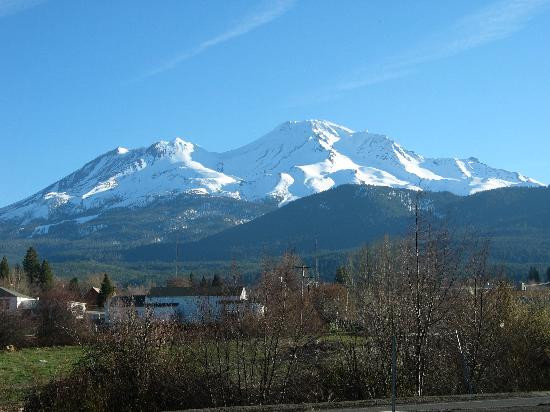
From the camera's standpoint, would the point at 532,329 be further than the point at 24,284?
No

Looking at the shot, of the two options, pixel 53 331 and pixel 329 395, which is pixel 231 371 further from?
pixel 53 331

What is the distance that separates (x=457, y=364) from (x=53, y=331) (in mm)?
36801

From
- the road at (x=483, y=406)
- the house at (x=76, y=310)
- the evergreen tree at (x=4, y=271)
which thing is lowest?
the house at (x=76, y=310)

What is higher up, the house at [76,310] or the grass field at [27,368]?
the house at [76,310]

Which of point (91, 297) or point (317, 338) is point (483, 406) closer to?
point (317, 338)

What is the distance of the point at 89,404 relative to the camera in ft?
48.5

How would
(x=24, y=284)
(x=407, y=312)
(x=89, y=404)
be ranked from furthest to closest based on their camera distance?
(x=24, y=284), (x=407, y=312), (x=89, y=404)

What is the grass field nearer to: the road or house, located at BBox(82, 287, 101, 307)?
the road

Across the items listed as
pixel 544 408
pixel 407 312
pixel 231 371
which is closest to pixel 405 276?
pixel 407 312

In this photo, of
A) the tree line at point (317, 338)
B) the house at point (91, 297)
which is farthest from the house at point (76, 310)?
the house at point (91, 297)

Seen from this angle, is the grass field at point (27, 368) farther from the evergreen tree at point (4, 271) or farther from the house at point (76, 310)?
the evergreen tree at point (4, 271)

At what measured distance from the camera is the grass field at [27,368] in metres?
23.1

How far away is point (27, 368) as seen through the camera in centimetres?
3347

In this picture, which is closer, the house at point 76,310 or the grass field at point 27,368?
the grass field at point 27,368
